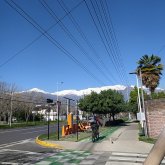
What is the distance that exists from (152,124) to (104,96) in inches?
901

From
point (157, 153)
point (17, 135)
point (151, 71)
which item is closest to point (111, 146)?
point (17, 135)

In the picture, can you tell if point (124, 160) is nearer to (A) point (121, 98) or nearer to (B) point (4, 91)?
(A) point (121, 98)

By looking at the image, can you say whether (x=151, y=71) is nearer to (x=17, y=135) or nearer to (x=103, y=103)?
(x=103, y=103)

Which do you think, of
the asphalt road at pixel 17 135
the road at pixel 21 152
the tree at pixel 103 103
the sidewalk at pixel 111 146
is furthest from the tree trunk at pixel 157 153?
the tree at pixel 103 103

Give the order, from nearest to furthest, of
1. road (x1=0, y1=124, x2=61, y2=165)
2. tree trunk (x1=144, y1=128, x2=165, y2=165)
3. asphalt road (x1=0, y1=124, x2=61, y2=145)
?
tree trunk (x1=144, y1=128, x2=165, y2=165), road (x1=0, y1=124, x2=61, y2=165), asphalt road (x1=0, y1=124, x2=61, y2=145)

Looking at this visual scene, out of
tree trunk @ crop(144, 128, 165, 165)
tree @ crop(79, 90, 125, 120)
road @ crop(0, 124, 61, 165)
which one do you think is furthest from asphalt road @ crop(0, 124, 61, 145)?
tree trunk @ crop(144, 128, 165, 165)

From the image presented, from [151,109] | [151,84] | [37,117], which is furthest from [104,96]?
[37,117]

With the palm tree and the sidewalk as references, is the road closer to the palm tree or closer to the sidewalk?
the sidewalk

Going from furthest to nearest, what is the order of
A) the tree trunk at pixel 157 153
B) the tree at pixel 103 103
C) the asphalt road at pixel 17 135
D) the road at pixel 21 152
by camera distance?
the tree at pixel 103 103 < the asphalt road at pixel 17 135 < the road at pixel 21 152 < the tree trunk at pixel 157 153

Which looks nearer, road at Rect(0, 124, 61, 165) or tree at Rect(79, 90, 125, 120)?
road at Rect(0, 124, 61, 165)

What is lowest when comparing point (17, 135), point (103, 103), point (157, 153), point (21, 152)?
point (21, 152)

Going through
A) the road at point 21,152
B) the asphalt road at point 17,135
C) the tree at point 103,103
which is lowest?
the road at point 21,152

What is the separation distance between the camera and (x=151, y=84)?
5016cm

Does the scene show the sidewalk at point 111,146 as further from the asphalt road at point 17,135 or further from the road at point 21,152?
the asphalt road at point 17,135
